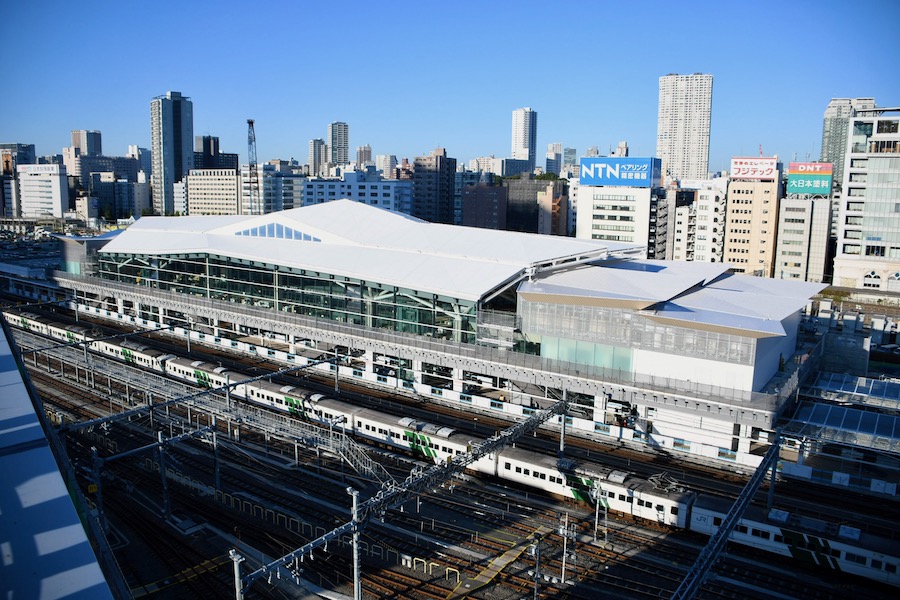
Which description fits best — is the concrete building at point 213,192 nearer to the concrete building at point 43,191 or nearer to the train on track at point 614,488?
the concrete building at point 43,191

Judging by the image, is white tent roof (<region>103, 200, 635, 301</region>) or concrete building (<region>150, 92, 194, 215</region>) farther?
concrete building (<region>150, 92, 194, 215</region>)

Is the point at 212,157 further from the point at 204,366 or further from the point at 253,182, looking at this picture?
the point at 204,366

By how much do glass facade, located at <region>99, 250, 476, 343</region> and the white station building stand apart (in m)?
0.10

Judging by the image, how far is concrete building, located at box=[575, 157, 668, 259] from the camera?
7044cm

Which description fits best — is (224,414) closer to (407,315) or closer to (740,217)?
(407,315)

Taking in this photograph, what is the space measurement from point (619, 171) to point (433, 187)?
46.3 metres

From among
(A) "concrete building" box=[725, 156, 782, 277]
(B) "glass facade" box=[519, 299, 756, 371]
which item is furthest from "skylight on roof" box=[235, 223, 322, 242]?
(A) "concrete building" box=[725, 156, 782, 277]

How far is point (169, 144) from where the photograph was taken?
163 metres

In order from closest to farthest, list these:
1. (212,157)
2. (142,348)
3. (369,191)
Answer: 1. (142,348)
2. (369,191)
3. (212,157)

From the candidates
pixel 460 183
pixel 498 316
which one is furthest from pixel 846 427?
pixel 460 183

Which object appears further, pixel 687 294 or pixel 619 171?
pixel 619 171

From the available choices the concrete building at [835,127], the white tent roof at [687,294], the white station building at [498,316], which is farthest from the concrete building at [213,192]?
the concrete building at [835,127]

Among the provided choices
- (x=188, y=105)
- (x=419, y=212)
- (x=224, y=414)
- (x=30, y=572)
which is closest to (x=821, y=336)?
(x=224, y=414)

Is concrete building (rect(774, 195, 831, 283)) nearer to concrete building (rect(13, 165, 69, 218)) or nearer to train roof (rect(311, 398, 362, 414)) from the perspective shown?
train roof (rect(311, 398, 362, 414))
